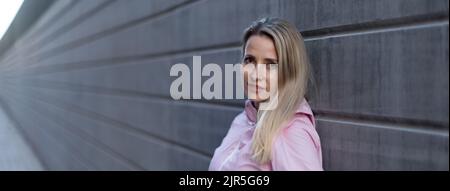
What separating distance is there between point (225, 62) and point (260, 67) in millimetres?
1099

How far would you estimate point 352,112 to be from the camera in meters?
1.86

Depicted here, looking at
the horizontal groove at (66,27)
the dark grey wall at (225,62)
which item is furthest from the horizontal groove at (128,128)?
the horizontal groove at (66,27)


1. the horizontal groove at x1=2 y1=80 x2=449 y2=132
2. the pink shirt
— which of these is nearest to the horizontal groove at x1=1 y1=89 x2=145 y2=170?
the horizontal groove at x1=2 y1=80 x2=449 y2=132

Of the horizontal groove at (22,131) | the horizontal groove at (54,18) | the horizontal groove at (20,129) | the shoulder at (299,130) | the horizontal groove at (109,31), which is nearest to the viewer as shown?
the shoulder at (299,130)

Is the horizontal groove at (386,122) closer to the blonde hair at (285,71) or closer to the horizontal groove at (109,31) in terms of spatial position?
the blonde hair at (285,71)

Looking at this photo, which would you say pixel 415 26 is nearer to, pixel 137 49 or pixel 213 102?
pixel 213 102

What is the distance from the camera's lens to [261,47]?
1746 millimetres

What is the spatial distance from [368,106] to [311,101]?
0.36 meters

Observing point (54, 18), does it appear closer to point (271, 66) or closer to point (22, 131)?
point (22, 131)

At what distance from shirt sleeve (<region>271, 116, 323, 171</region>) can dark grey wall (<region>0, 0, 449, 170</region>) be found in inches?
10.1

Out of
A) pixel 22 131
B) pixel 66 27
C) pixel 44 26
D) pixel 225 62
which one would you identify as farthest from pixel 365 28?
pixel 22 131

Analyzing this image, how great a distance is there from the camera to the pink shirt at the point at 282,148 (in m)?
1.58

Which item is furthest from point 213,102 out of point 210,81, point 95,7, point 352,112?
point 95,7
